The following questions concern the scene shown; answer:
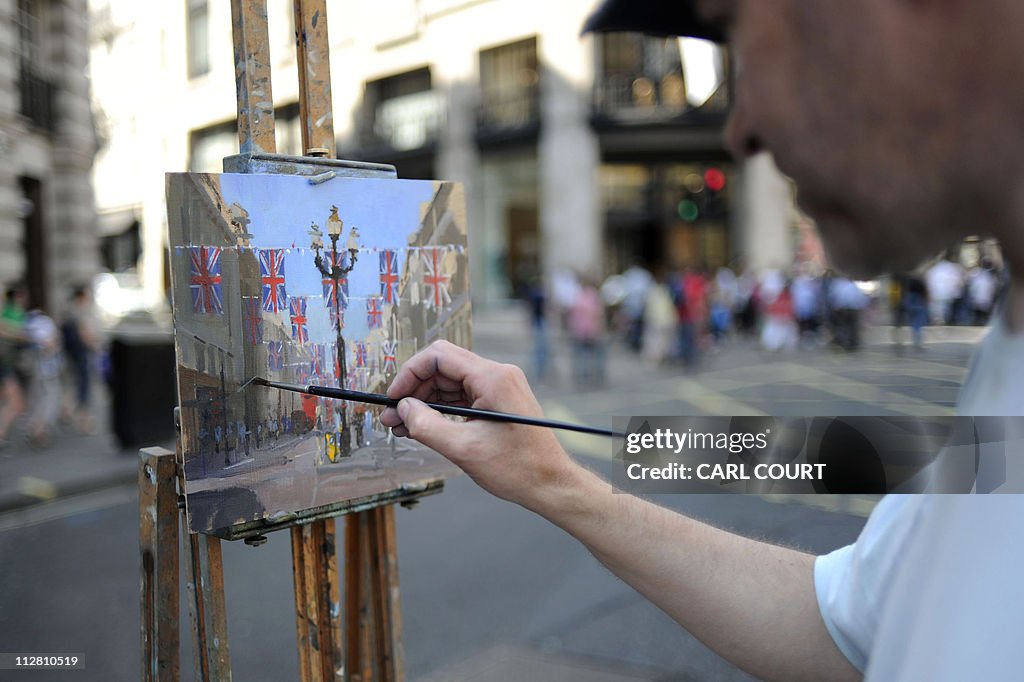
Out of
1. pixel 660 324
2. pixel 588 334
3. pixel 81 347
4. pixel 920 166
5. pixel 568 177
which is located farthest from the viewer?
pixel 568 177

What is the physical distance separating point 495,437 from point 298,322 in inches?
28.5

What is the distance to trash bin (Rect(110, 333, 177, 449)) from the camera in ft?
21.6

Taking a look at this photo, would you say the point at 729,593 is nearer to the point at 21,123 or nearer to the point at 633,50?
the point at 21,123

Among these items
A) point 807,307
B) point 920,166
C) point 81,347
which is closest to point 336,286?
point 920,166

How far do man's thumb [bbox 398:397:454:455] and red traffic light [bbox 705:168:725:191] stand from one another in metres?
18.2

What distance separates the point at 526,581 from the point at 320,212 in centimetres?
275

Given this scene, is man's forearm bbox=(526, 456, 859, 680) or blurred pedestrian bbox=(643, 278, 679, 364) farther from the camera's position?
blurred pedestrian bbox=(643, 278, 679, 364)

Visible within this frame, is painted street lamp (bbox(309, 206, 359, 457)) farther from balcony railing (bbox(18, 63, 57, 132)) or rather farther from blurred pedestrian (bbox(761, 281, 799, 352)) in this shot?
blurred pedestrian (bbox(761, 281, 799, 352))

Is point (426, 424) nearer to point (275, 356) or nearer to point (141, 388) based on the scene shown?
point (275, 356)

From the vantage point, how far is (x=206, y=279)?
1494 millimetres

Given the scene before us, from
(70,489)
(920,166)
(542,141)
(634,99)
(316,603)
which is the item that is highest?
(634,99)

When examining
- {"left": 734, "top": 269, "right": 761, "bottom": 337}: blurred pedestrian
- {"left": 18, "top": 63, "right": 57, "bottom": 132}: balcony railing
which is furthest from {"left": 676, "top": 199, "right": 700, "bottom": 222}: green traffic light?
{"left": 18, "top": 63, "right": 57, "bottom": 132}: balcony railing

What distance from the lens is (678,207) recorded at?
1864 cm

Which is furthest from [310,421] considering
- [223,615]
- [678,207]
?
[678,207]
